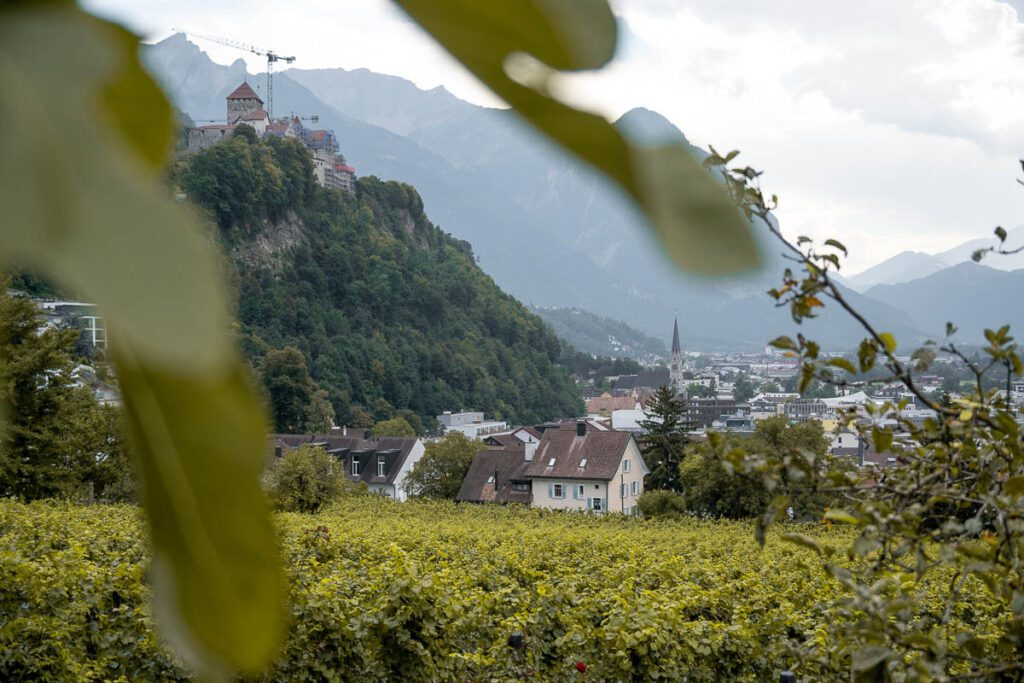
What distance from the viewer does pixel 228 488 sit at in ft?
0.45

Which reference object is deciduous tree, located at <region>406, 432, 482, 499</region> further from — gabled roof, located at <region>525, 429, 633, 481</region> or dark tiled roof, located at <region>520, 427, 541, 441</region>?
dark tiled roof, located at <region>520, 427, 541, 441</region>

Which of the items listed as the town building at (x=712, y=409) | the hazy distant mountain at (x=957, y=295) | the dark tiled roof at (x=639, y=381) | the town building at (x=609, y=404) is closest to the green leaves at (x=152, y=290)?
the hazy distant mountain at (x=957, y=295)

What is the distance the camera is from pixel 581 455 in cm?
2680

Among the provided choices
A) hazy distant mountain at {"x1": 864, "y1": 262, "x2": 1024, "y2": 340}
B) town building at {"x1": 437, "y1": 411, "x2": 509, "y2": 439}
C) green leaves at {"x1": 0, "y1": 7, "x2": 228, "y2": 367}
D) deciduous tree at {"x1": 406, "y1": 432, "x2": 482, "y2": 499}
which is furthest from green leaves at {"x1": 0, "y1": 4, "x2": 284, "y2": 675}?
deciduous tree at {"x1": 406, "y1": 432, "x2": 482, "y2": 499}

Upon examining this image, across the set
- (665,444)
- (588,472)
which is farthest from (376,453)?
(665,444)

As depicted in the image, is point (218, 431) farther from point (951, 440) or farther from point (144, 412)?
point (951, 440)

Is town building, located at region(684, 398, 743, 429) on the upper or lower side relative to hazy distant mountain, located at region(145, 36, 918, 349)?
lower

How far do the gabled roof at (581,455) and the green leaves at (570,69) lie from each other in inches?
1030

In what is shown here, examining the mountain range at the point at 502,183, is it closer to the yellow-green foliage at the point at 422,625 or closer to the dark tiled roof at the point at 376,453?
the yellow-green foliage at the point at 422,625

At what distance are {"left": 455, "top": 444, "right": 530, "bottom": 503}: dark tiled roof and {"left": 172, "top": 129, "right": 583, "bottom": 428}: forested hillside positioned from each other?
84.3 feet

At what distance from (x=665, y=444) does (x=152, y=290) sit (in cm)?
2868

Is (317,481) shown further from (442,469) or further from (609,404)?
(609,404)

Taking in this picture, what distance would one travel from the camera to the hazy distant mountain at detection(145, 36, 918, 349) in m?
0.16

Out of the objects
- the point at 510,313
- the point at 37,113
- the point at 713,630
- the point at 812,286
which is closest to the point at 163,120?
the point at 37,113
